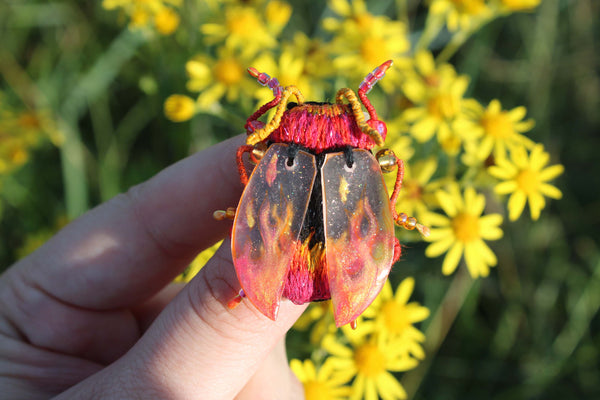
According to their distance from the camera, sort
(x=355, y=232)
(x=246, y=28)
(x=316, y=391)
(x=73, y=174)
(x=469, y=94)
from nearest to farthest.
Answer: (x=355, y=232), (x=316, y=391), (x=246, y=28), (x=73, y=174), (x=469, y=94)

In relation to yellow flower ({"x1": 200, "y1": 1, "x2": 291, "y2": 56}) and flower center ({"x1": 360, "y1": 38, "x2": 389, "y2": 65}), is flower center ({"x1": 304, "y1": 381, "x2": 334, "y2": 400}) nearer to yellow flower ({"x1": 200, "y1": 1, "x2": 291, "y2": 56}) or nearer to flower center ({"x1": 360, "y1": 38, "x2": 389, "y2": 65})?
flower center ({"x1": 360, "y1": 38, "x2": 389, "y2": 65})

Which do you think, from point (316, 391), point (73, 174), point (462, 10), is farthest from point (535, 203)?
point (73, 174)

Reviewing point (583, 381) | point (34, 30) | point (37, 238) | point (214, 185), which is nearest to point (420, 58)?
point (214, 185)

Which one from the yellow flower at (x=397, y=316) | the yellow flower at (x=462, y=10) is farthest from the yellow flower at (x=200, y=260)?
the yellow flower at (x=462, y=10)

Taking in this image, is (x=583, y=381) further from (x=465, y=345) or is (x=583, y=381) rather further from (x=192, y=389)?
(x=192, y=389)

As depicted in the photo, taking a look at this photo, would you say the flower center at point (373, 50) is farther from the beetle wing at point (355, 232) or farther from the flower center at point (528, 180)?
the beetle wing at point (355, 232)

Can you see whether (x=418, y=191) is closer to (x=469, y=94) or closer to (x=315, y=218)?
(x=315, y=218)
